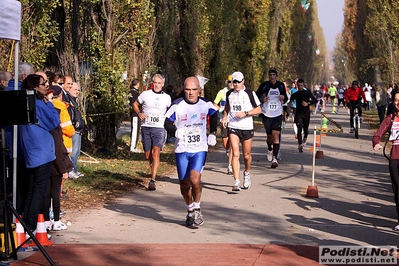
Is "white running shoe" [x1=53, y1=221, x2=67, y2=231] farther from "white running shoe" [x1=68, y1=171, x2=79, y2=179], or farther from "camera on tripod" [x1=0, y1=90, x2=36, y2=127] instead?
"white running shoe" [x1=68, y1=171, x2=79, y2=179]

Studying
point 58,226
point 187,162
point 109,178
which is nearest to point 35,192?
point 58,226

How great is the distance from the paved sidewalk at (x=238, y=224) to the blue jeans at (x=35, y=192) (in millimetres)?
429

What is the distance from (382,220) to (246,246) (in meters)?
2.88

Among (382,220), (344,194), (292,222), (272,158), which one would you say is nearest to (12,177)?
(292,222)

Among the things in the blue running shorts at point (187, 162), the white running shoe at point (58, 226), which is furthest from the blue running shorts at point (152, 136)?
the white running shoe at point (58, 226)

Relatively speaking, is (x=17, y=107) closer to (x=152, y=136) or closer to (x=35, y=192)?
(x=35, y=192)

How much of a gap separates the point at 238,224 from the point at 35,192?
117 inches

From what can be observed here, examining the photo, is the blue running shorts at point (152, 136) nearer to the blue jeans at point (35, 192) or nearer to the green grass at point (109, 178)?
the green grass at point (109, 178)

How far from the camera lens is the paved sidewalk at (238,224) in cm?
859

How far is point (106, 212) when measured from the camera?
11680 millimetres

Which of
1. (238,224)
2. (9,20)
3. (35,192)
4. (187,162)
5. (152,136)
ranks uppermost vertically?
(9,20)

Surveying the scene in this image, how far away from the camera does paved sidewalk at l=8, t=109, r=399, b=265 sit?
859cm

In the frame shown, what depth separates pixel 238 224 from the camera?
10.7 m

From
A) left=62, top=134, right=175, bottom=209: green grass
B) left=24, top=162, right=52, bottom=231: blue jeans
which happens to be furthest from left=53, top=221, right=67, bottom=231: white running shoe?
left=62, top=134, right=175, bottom=209: green grass
